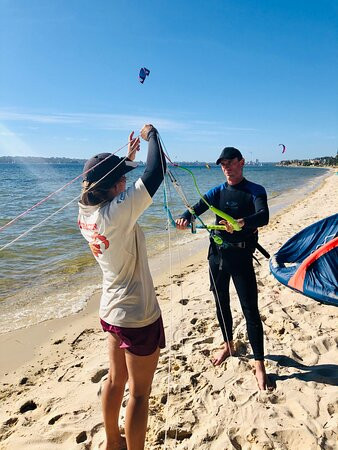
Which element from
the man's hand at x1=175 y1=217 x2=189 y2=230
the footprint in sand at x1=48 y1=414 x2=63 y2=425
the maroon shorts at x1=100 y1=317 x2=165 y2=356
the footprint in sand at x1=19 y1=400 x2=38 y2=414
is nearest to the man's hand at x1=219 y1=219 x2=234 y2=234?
the man's hand at x1=175 y1=217 x2=189 y2=230

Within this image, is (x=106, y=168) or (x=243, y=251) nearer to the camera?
(x=106, y=168)

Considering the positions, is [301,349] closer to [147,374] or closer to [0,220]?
[147,374]

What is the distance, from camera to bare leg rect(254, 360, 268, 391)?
2902 millimetres

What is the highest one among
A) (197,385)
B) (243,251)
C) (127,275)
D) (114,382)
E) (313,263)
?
(127,275)

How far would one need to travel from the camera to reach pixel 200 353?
11.6ft

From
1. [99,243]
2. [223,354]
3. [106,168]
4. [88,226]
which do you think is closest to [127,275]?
[99,243]

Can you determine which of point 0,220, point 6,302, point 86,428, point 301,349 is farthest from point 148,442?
point 0,220

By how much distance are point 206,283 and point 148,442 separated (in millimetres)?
3654

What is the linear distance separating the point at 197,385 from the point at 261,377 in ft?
1.85

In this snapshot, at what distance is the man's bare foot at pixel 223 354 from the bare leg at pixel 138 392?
1.48 meters

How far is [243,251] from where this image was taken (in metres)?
3.08

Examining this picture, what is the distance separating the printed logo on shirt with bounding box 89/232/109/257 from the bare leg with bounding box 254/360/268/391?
192cm

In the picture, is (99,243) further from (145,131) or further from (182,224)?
(182,224)

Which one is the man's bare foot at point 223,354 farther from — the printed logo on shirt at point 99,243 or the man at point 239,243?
the printed logo on shirt at point 99,243
